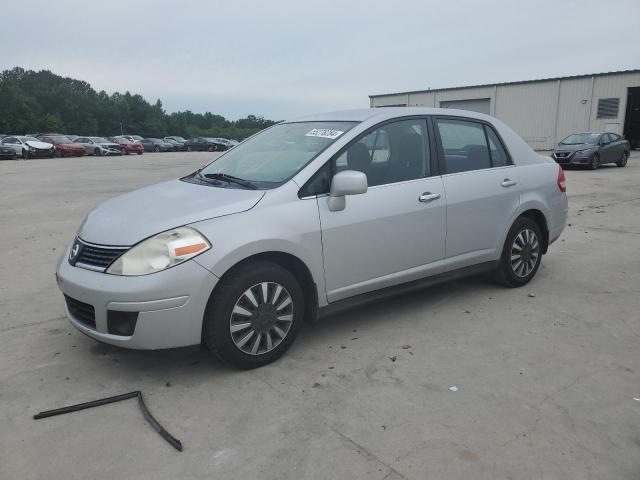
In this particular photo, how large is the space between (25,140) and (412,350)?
114 ft

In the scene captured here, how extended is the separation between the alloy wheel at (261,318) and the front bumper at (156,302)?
0.24 m

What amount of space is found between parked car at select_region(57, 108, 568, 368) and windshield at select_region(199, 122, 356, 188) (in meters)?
0.02

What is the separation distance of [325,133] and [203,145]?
1805 inches

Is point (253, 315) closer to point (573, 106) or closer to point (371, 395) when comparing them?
point (371, 395)

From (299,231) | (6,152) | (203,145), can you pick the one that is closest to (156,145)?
(203,145)

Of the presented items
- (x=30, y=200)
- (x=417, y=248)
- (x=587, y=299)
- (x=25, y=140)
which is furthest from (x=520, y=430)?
(x=25, y=140)

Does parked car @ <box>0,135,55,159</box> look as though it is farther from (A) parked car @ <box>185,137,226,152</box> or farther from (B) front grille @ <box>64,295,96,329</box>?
(B) front grille @ <box>64,295,96,329</box>

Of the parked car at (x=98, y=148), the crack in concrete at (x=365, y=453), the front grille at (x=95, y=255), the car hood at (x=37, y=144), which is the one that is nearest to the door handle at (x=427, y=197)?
the crack in concrete at (x=365, y=453)

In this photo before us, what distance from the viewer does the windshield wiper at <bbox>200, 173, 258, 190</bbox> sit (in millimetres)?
3662

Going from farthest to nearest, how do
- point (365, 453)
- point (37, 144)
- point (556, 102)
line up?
point (556, 102), point (37, 144), point (365, 453)

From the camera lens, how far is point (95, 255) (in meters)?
3.23

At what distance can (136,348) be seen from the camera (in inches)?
121

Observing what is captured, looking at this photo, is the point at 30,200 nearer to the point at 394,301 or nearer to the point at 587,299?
the point at 394,301

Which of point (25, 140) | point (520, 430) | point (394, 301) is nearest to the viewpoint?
point (520, 430)
